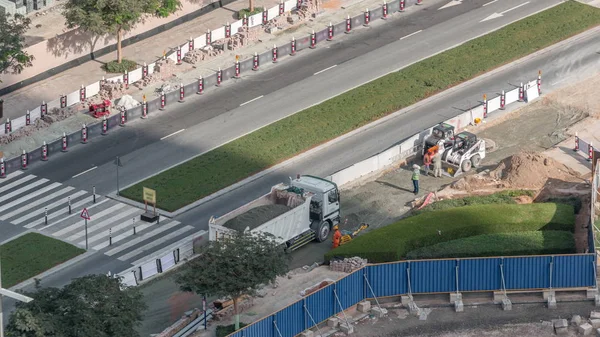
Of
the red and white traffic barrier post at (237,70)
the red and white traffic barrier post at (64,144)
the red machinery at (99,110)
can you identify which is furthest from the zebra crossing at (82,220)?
the red and white traffic barrier post at (237,70)

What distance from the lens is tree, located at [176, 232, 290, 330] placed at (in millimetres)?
71000

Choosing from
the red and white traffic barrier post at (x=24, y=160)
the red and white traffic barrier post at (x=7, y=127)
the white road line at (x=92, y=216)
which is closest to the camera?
the white road line at (x=92, y=216)

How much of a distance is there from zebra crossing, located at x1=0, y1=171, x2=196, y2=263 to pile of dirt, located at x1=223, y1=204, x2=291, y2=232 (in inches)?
142

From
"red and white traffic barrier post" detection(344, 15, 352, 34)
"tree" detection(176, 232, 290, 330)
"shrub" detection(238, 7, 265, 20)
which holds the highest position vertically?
"tree" detection(176, 232, 290, 330)

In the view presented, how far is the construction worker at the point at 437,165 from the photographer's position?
295ft

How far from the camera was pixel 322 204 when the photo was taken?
81875mm

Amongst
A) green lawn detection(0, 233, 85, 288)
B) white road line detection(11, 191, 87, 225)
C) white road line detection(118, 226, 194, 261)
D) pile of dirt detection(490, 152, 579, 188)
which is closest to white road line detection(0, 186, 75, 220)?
white road line detection(11, 191, 87, 225)

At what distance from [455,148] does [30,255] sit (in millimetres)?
25971

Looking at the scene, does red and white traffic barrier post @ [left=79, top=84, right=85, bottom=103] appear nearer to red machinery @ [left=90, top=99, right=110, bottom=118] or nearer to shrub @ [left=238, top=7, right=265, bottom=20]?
red machinery @ [left=90, top=99, right=110, bottom=118]

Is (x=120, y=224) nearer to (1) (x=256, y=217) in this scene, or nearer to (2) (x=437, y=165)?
(1) (x=256, y=217)

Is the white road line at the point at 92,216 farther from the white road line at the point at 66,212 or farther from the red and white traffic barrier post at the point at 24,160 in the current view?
the red and white traffic barrier post at the point at 24,160

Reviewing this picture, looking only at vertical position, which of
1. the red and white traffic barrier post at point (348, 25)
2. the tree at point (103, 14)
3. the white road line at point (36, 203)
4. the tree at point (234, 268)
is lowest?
the white road line at point (36, 203)

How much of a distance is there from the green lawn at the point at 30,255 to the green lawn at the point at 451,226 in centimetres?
1409

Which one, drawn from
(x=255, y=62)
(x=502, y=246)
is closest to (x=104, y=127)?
(x=255, y=62)
